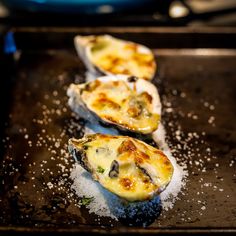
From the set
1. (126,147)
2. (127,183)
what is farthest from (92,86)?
(127,183)

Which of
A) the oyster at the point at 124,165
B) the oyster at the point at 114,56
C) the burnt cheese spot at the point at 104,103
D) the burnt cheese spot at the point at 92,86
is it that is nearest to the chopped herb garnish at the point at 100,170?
the oyster at the point at 124,165

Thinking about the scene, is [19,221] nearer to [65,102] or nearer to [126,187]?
[126,187]

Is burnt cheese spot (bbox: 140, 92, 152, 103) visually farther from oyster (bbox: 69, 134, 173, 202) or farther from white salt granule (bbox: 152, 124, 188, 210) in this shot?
oyster (bbox: 69, 134, 173, 202)

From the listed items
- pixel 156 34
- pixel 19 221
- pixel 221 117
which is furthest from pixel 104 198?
pixel 156 34

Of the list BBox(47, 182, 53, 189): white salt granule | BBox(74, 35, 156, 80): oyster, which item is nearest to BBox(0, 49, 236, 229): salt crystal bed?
BBox(47, 182, 53, 189): white salt granule

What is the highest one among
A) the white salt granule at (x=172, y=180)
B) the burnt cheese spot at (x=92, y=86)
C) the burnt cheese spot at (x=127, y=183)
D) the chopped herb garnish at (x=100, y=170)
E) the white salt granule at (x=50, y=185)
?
the burnt cheese spot at (x=92, y=86)

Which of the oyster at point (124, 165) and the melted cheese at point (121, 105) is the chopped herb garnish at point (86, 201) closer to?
the oyster at point (124, 165)
